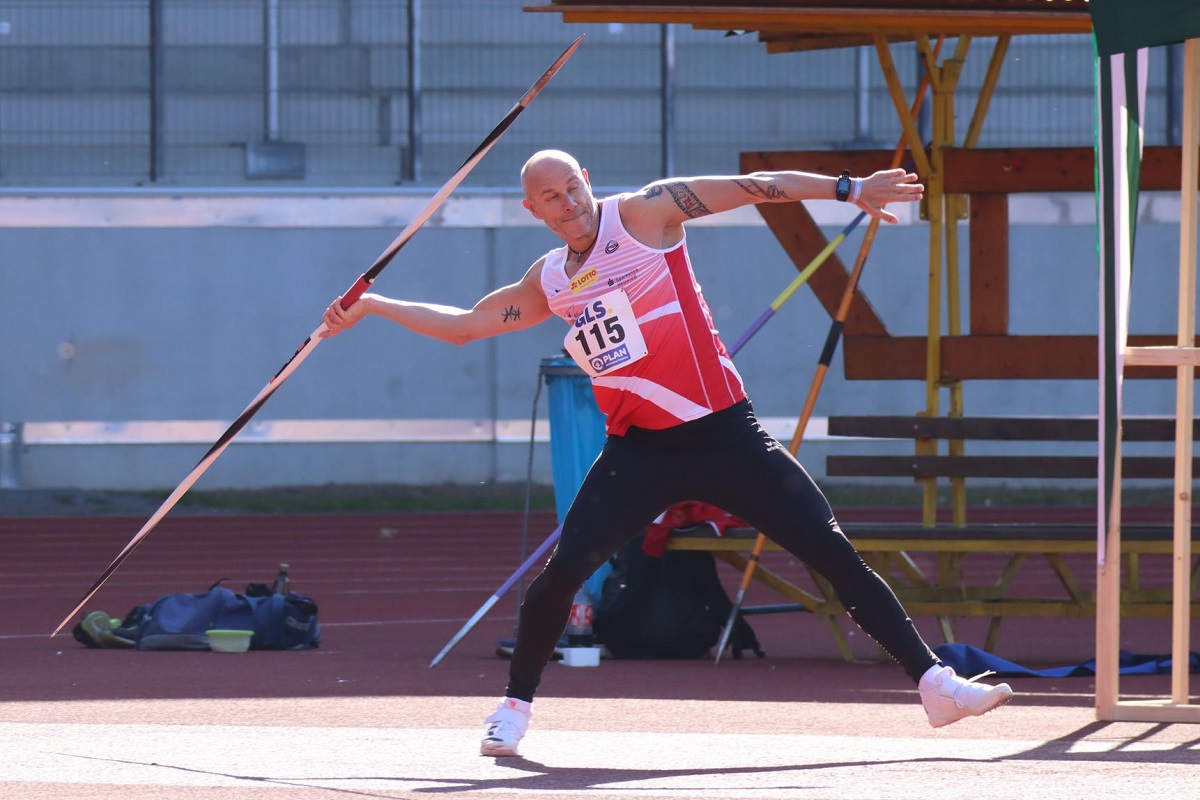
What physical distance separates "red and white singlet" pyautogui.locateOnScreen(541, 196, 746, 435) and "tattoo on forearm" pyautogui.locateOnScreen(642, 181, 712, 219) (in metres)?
0.12

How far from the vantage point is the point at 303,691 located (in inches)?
284

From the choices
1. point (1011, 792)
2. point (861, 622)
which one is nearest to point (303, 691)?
point (861, 622)

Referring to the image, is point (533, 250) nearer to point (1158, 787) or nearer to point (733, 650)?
point (733, 650)

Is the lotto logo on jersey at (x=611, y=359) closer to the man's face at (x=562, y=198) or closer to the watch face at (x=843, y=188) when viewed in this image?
the man's face at (x=562, y=198)

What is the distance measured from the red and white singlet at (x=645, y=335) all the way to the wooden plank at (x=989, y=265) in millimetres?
4098

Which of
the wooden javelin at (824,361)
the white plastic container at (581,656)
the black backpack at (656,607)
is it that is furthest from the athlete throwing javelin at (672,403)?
the black backpack at (656,607)

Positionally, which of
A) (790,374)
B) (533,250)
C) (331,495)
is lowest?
(331,495)

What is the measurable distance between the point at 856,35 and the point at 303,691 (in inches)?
178

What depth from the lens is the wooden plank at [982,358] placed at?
8.97 m

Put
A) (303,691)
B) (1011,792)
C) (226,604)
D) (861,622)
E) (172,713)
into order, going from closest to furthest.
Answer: (1011,792) < (861,622) < (172,713) < (303,691) < (226,604)

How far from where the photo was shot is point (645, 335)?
527cm

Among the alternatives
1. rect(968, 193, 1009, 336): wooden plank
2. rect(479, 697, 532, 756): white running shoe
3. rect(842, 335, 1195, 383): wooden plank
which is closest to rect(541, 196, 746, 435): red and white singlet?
rect(479, 697, 532, 756): white running shoe

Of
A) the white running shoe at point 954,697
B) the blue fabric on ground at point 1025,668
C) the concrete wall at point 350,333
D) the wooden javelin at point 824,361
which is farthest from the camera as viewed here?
the concrete wall at point 350,333

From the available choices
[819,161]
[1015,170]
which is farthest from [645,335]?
[819,161]
